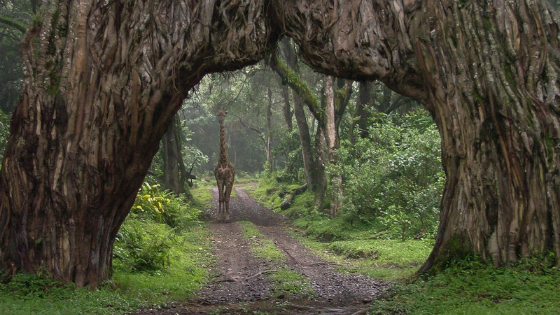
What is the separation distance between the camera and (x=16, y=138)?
6.68 metres

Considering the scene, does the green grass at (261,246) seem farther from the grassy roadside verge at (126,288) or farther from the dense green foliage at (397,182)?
the dense green foliage at (397,182)

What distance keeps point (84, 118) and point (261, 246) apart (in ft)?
23.4

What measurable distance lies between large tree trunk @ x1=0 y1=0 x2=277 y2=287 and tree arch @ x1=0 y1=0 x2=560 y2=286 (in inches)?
0.6

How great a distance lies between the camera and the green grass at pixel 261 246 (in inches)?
454

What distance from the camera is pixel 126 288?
739cm

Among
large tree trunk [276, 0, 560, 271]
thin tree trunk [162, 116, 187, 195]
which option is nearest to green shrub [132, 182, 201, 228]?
thin tree trunk [162, 116, 187, 195]

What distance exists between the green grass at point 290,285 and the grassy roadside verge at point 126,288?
1.21m

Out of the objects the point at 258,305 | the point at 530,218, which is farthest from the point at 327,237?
the point at 530,218

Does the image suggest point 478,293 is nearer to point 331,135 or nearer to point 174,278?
point 174,278

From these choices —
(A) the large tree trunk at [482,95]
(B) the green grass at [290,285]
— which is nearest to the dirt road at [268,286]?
(B) the green grass at [290,285]

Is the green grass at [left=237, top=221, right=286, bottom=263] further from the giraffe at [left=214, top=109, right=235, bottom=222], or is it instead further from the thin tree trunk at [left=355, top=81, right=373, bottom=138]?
the thin tree trunk at [left=355, top=81, right=373, bottom=138]

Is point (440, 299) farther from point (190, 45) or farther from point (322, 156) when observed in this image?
point (322, 156)

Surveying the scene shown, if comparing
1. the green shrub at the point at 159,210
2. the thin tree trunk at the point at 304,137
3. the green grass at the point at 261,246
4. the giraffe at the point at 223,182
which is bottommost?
the green grass at the point at 261,246

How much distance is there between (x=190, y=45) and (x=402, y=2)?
8.99 ft
